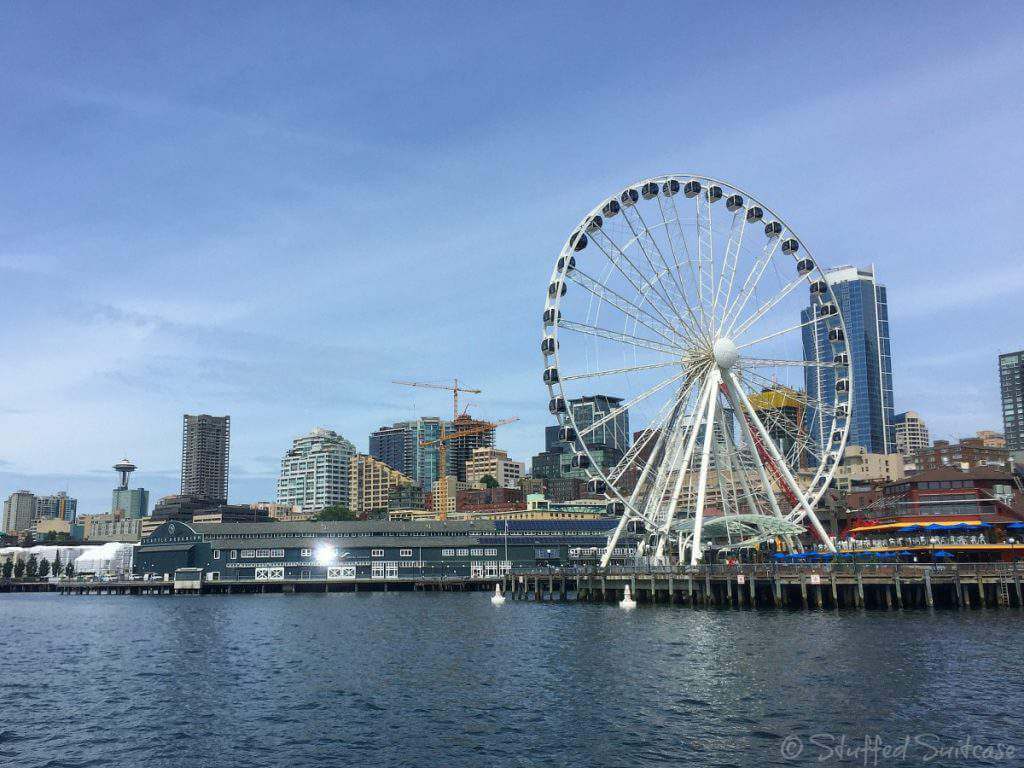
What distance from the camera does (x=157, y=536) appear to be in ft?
610

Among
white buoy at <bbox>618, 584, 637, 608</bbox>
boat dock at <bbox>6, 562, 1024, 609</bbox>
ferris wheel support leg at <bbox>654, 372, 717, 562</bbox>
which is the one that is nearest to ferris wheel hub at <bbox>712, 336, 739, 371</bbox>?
ferris wheel support leg at <bbox>654, 372, 717, 562</bbox>

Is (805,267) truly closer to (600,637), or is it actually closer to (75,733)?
(600,637)

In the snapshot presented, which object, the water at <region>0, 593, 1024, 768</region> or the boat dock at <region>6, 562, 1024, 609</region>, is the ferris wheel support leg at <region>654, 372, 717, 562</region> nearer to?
the boat dock at <region>6, 562, 1024, 609</region>

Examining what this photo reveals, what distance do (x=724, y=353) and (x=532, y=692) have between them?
51.9 meters

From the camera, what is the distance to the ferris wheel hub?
3644 inches

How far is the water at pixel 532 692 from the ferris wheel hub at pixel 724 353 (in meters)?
24.0

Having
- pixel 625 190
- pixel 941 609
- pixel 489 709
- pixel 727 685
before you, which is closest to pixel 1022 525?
pixel 941 609

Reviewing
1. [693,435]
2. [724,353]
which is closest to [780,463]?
[693,435]

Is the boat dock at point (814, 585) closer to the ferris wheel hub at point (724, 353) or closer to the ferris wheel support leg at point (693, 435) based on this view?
the ferris wheel support leg at point (693, 435)

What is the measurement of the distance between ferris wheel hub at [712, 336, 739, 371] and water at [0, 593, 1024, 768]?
24.0 meters

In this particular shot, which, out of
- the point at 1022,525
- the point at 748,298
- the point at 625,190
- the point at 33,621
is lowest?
the point at 33,621

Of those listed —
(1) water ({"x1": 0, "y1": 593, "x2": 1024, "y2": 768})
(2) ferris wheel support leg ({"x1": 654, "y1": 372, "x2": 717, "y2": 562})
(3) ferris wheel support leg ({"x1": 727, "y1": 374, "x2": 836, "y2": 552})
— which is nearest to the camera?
(1) water ({"x1": 0, "y1": 593, "x2": 1024, "y2": 768})

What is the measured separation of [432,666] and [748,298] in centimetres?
5269

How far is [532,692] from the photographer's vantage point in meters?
48.2
